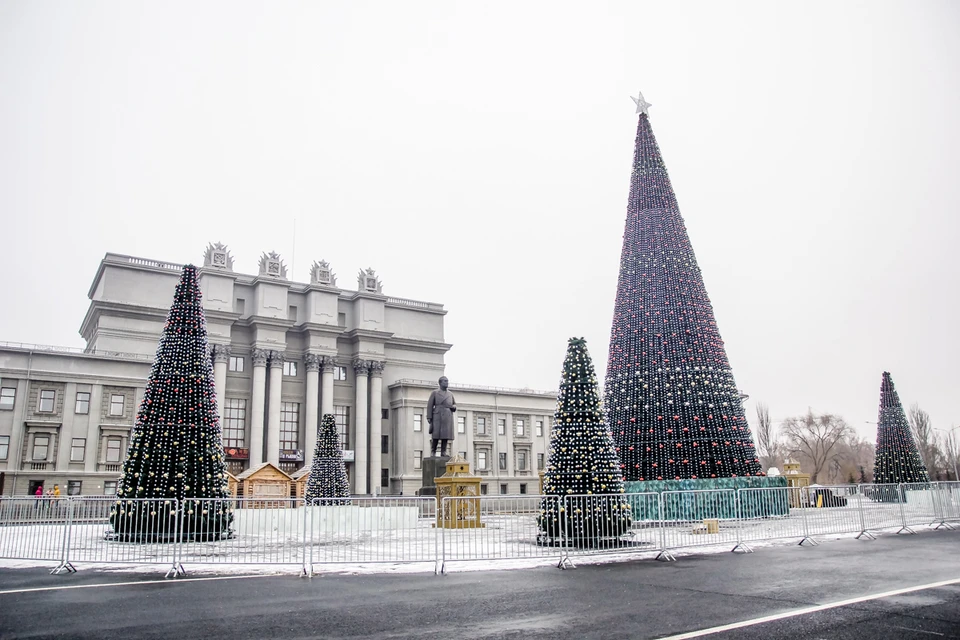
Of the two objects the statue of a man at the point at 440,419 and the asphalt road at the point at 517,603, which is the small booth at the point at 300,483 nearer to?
the statue of a man at the point at 440,419

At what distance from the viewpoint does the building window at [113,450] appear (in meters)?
46.8

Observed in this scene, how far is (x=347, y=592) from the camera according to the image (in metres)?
9.59

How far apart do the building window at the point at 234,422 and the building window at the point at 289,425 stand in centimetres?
342

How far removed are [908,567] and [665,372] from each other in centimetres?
1062

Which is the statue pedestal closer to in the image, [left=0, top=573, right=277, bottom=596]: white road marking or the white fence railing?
the white fence railing

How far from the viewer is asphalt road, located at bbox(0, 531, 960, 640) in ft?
22.5

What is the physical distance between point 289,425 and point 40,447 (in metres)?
18.7

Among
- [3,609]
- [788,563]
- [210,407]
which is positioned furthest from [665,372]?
[3,609]

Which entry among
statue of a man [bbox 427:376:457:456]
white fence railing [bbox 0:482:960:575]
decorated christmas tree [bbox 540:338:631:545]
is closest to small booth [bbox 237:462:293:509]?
statue of a man [bbox 427:376:457:456]

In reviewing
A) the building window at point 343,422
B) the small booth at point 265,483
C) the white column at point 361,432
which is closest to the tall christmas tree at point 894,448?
the small booth at point 265,483

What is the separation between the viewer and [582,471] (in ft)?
51.4

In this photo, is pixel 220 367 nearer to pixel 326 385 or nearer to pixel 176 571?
pixel 326 385

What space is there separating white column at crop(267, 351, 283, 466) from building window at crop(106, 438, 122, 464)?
11.0 m

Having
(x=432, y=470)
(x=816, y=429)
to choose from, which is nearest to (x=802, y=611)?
(x=432, y=470)
